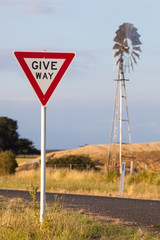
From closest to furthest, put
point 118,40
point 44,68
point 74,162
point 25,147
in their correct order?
1. point 44,68
2. point 118,40
3. point 74,162
4. point 25,147

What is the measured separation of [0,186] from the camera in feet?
71.4

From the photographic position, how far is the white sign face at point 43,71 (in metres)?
7.23

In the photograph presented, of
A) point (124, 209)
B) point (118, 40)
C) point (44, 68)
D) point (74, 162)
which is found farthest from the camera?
point (74, 162)

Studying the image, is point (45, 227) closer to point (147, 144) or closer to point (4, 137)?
point (147, 144)

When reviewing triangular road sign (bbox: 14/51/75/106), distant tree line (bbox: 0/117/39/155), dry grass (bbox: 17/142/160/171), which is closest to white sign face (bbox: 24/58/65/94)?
triangular road sign (bbox: 14/51/75/106)

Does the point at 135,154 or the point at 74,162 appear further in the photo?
the point at 135,154

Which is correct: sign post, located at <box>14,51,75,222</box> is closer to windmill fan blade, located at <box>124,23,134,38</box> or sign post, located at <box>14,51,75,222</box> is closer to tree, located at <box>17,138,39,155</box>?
windmill fan blade, located at <box>124,23,134,38</box>

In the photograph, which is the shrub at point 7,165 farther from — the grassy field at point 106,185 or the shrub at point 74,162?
the shrub at point 74,162

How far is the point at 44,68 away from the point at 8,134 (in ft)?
211

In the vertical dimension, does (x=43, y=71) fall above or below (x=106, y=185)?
above

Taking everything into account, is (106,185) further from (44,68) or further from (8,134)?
(8,134)

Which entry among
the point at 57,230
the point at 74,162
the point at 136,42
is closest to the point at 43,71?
the point at 57,230

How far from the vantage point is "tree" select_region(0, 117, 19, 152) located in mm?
70000

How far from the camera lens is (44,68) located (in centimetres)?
723
